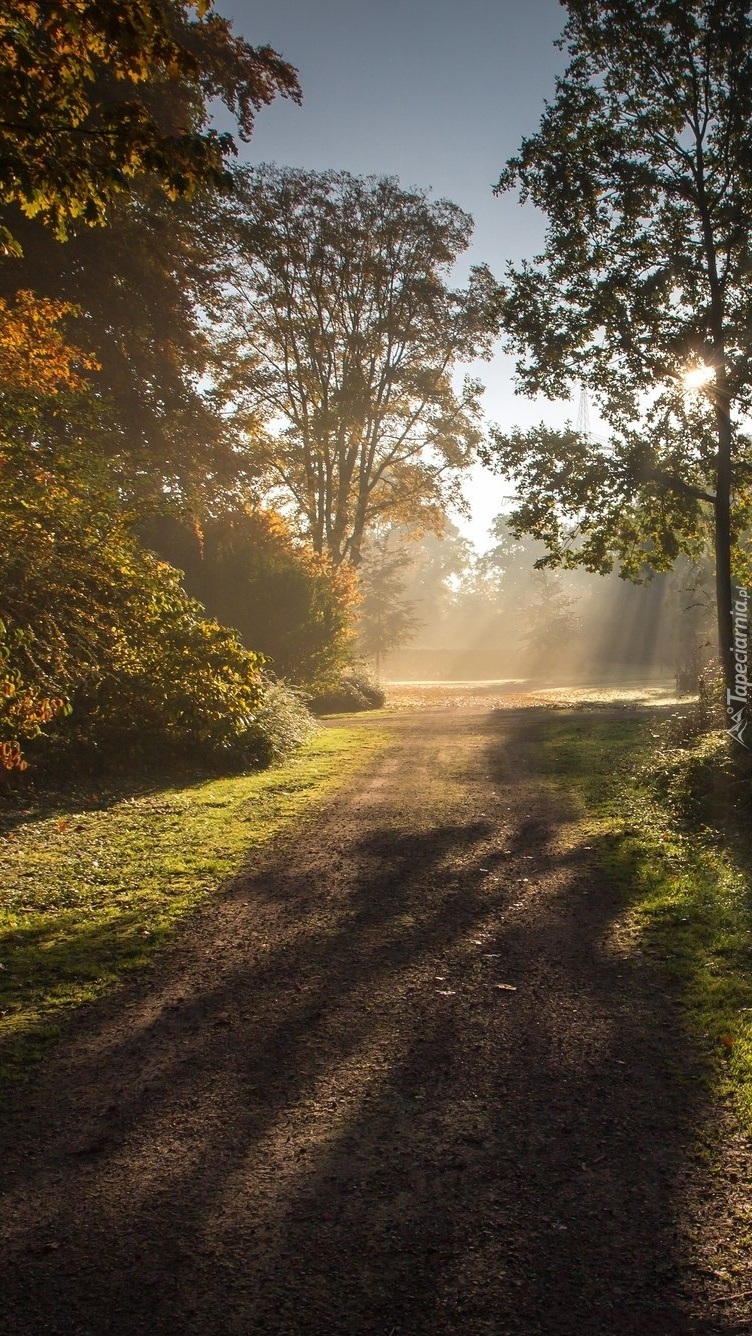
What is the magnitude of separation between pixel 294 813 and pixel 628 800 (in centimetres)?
373

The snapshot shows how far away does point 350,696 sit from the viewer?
27.4m

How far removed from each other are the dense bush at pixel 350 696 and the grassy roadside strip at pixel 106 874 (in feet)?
46.0

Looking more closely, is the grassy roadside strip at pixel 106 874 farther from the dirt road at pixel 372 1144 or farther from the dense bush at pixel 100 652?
the dense bush at pixel 100 652

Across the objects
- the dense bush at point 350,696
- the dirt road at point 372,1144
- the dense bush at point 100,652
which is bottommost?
the dirt road at point 372,1144

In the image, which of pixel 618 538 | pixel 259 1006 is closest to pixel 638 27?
pixel 618 538

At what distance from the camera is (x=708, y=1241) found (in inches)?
109

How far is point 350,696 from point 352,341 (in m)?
11.9

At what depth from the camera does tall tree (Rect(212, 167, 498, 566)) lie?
2714 centimetres

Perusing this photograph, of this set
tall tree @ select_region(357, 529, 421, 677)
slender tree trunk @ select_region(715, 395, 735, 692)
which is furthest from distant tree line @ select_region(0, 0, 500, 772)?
tall tree @ select_region(357, 529, 421, 677)

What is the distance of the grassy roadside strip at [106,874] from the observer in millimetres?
4945

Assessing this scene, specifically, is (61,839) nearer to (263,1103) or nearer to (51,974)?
(51,974)

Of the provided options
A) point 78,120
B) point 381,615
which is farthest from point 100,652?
point 381,615

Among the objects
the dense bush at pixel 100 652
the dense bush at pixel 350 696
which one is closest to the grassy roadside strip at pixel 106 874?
the dense bush at pixel 100 652

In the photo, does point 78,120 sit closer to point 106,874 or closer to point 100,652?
point 106,874
